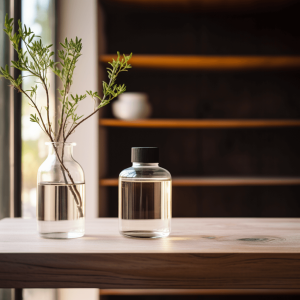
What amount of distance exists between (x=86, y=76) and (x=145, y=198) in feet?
4.67

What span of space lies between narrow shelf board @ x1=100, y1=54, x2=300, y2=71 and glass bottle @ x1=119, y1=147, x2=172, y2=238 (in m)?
1.26

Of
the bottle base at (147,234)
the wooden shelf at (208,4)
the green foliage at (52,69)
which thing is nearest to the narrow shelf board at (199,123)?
the wooden shelf at (208,4)

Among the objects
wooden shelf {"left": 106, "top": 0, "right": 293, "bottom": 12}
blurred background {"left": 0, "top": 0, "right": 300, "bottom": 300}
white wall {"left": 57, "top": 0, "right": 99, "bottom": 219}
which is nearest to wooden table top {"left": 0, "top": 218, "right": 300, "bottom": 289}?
white wall {"left": 57, "top": 0, "right": 99, "bottom": 219}

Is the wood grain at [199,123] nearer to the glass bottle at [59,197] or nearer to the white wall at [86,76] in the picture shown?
the white wall at [86,76]

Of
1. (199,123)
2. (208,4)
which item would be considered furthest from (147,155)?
(208,4)

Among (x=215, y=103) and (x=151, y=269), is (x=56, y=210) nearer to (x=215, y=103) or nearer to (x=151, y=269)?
(x=151, y=269)

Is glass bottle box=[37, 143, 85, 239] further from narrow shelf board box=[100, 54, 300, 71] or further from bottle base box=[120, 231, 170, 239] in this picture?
narrow shelf board box=[100, 54, 300, 71]

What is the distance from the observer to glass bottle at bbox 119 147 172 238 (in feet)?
2.37

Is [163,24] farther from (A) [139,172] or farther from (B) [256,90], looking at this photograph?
(A) [139,172]

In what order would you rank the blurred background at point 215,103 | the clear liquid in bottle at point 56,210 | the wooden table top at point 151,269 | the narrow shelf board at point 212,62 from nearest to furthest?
the wooden table top at point 151,269, the clear liquid in bottle at point 56,210, the narrow shelf board at point 212,62, the blurred background at point 215,103

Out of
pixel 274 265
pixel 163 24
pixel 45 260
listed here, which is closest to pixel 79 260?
pixel 45 260

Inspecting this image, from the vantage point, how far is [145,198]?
0.73 m

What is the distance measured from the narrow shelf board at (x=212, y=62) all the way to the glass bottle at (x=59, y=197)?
125cm

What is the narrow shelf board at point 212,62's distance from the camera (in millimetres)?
1870
